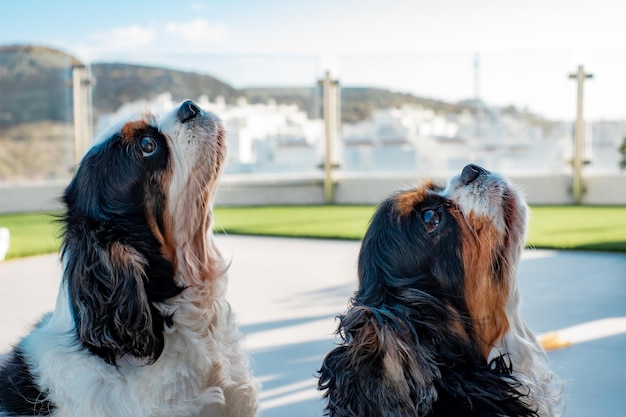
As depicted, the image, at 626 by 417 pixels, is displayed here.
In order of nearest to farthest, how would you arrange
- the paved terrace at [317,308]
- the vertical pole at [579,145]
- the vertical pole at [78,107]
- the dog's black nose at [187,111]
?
the dog's black nose at [187,111] < the paved terrace at [317,308] < the vertical pole at [579,145] < the vertical pole at [78,107]

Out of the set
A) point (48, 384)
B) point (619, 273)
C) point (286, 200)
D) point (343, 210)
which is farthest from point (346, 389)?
point (286, 200)

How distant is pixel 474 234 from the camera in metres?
2.36

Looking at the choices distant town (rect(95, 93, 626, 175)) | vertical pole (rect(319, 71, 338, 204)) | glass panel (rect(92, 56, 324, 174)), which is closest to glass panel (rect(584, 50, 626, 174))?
distant town (rect(95, 93, 626, 175))

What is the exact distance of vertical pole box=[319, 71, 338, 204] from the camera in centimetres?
1334

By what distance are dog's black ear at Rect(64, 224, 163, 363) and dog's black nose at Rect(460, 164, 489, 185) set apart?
130 cm

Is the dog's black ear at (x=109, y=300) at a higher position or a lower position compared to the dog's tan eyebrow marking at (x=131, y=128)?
lower

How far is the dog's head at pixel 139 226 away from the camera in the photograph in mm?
2543

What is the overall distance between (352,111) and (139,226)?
1126cm

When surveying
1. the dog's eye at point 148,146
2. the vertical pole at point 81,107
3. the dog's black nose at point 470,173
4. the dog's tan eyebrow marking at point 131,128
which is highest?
the vertical pole at point 81,107

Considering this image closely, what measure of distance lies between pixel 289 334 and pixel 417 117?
369 inches

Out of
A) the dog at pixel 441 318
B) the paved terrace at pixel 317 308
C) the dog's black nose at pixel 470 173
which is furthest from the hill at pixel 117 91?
the dog at pixel 441 318

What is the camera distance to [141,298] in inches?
101

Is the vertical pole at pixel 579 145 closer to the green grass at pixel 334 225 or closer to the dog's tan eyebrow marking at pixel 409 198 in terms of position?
the green grass at pixel 334 225

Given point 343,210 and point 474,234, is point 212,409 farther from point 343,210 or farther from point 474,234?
point 343,210
